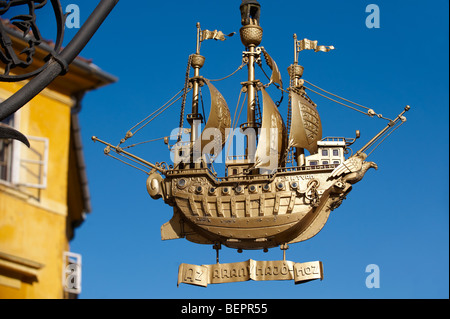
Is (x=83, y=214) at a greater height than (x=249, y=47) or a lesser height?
lesser

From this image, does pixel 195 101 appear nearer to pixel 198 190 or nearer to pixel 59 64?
pixel 198 190

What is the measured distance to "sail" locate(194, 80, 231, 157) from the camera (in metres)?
10.9

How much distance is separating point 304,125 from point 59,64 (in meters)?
7.86

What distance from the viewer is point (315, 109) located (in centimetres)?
1132

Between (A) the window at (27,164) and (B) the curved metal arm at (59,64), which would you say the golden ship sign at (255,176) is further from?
(B) the curved metal arm at (59,64)

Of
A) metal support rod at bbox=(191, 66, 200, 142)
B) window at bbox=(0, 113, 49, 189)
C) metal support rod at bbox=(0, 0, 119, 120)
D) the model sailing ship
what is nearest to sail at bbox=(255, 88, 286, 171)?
the model sailing ship

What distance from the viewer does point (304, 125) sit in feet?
35.8

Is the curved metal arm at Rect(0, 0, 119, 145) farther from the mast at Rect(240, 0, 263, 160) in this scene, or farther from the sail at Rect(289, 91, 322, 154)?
the mast at Rect(240, 0, 263, 160)

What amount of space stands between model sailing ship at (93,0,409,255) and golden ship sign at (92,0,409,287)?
13mm

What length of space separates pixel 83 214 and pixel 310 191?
2.89 metres

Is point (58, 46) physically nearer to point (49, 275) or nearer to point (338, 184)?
point (49, 275)
